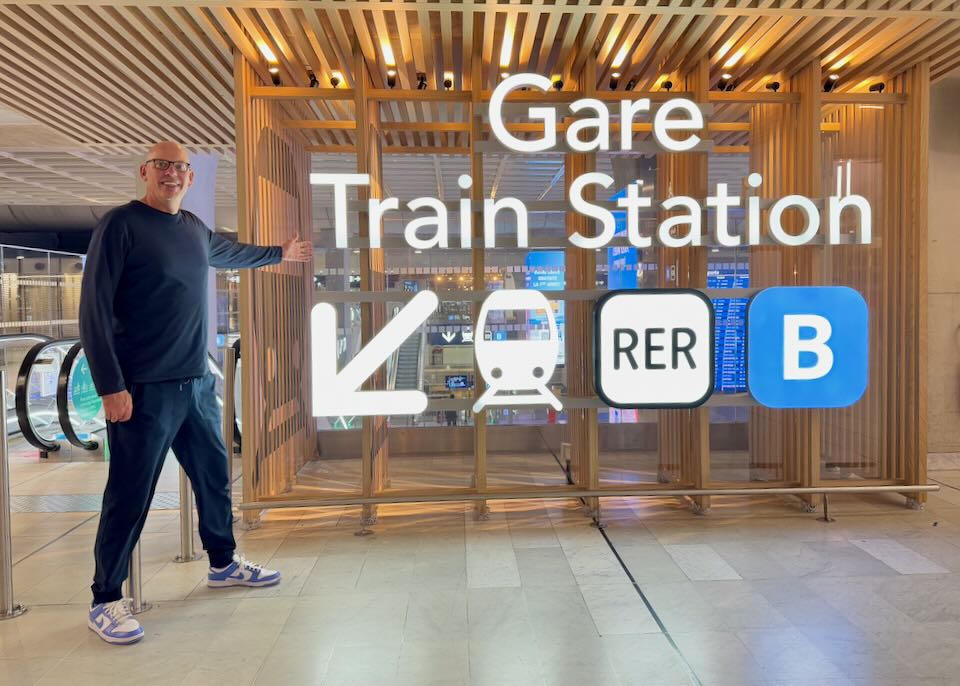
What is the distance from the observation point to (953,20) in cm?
383

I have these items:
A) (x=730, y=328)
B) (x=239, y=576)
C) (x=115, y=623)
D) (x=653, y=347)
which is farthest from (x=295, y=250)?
(x=730, y=328)

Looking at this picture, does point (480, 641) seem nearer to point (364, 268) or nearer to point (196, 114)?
point (364, 268)

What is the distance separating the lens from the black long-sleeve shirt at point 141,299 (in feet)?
8.79

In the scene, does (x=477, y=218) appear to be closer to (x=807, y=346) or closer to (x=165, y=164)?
(x=165, y=164)

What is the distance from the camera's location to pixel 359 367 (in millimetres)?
4066

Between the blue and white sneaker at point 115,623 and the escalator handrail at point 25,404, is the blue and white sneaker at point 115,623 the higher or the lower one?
the lower one

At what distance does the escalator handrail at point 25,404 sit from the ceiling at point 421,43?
2267mm

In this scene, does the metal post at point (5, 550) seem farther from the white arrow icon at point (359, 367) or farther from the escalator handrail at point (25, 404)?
the escalator handrail at point (25, 404)

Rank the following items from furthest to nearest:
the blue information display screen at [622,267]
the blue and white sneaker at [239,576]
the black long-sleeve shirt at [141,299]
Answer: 1. the blue information display screen at [622,267]
2. the blue and white sneaker at [239,576]
3. the black long-sleeve shirt at [141,299]

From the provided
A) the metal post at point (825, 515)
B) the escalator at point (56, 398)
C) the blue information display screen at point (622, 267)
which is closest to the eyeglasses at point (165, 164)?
the blue information display screen at point (622, 267)

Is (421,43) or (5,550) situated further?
(421,43)

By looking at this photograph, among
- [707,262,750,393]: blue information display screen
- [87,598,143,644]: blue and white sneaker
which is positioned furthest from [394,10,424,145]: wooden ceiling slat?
[87,598,143,644]: blue and white sneaker

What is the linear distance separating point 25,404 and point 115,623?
4228 mm

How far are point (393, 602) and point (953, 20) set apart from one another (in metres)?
4.39
